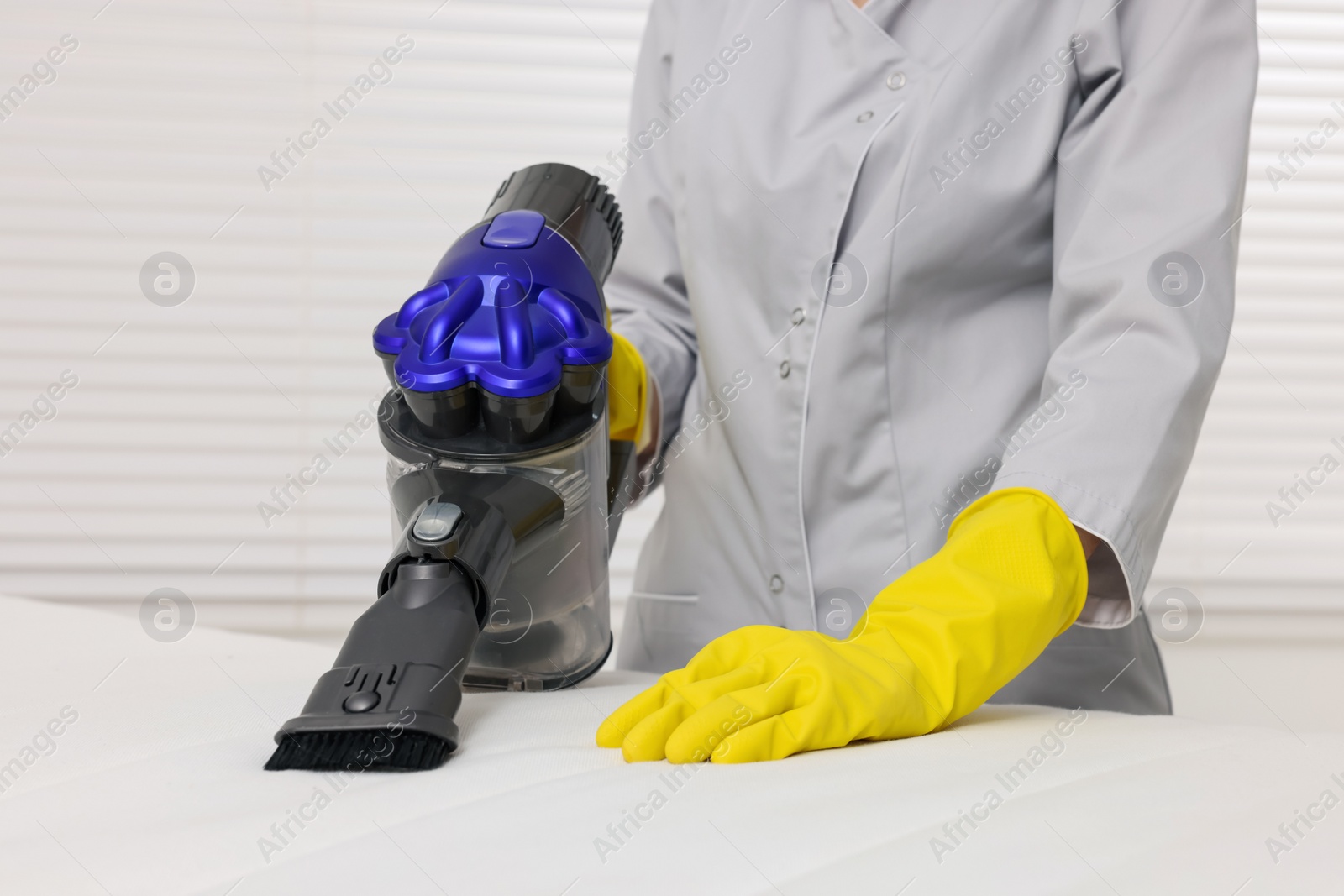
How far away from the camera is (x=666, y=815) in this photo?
50 cm

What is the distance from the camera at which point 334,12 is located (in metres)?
1.86

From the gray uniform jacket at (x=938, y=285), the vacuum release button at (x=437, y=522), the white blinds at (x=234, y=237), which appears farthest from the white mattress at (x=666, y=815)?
the white blinds at (x=234, y=237)

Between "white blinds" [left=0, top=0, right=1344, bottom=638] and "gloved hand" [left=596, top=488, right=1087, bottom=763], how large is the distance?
4.21 ft

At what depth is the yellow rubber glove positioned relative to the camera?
975 millimetres

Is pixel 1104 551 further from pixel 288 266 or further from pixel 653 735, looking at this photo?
pixel 288 266

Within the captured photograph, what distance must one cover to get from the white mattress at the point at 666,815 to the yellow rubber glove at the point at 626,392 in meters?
0.37

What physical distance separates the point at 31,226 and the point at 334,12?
676 mm

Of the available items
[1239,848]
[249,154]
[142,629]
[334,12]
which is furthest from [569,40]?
[1239,848]

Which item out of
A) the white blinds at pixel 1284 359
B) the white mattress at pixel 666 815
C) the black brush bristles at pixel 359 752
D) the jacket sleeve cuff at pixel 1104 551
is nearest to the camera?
the white mattress at pixel 666 815

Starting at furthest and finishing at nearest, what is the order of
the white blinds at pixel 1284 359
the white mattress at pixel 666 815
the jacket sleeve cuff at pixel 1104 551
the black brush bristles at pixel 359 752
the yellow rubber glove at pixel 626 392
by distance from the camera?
the white blinds at pixel 1284 359 → the yellow rubber glove at pixel 626 392 → the jacket sleeve cuff at pixel 1104 551 → the black brush bristles at pixel 359 752 → the white mattress at pixel 666 815

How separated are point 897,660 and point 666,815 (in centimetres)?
22

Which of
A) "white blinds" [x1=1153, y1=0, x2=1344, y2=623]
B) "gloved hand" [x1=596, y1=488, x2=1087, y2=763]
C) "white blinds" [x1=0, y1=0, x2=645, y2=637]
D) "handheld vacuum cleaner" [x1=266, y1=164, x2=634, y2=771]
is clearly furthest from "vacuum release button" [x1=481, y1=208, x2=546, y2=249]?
"white blinds" [x1=1153, y1=0, x2=1344, y2=623]

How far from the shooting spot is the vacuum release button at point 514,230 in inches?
29.5

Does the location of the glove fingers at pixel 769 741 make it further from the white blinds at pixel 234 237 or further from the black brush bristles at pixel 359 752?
the white blinds at pixel 234 237
